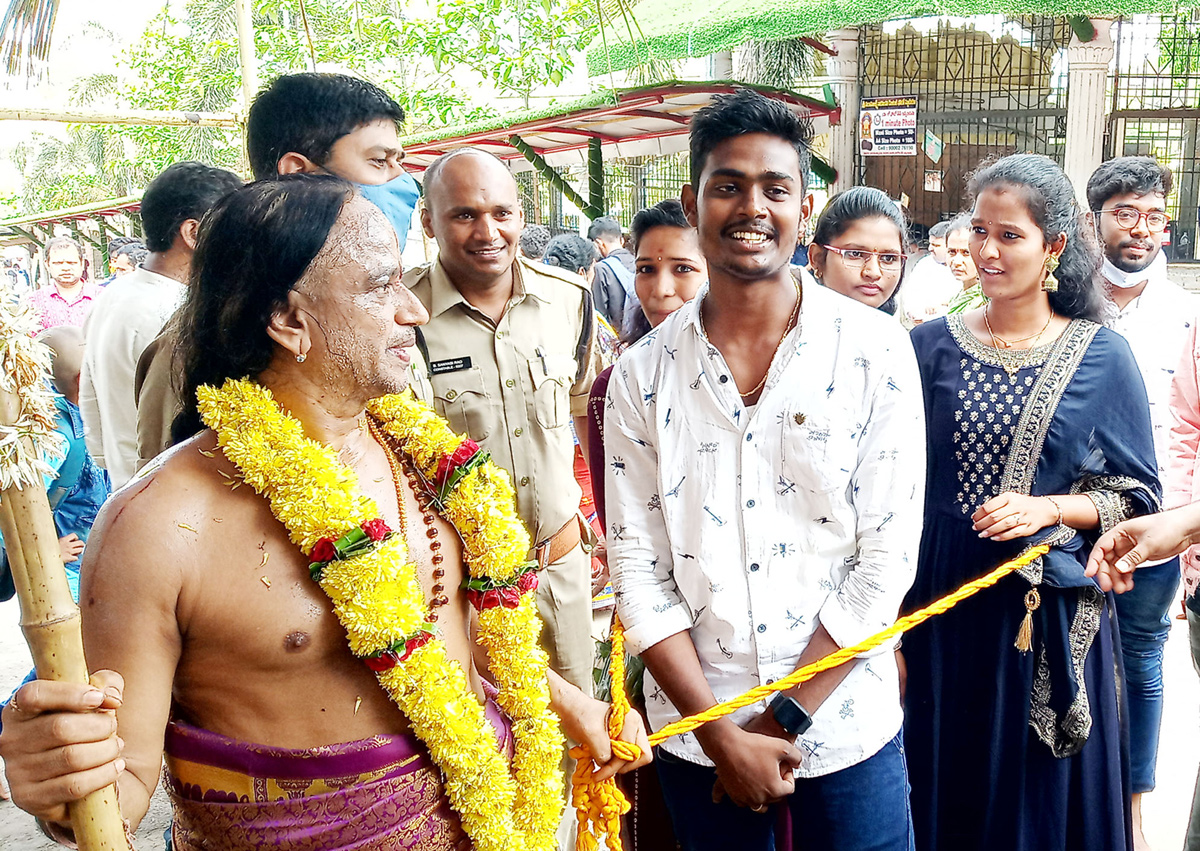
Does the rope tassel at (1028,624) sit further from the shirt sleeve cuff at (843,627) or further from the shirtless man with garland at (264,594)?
the shirtless man with garland at (264,594)

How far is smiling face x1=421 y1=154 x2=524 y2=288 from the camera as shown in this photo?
3084mm

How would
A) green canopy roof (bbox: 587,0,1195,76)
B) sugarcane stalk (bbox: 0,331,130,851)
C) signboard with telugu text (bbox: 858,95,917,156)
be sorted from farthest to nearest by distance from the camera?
1. signboard with telugu text (bbox: 858,95,917,156)
2. green canopy roof (bbox: 587,0,1195,76)
3. sugarcane stalk (bbox: 0,331,130,851)

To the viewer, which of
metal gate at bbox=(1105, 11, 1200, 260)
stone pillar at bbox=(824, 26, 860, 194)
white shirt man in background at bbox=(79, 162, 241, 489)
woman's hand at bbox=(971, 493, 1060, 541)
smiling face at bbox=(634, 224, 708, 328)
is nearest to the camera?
woman's hand at bbox=(971, 493, 1060, 541)

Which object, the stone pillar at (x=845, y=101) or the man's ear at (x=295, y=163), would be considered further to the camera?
the stone pillar at (x=845, y=101)

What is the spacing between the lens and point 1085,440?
8.37 feet

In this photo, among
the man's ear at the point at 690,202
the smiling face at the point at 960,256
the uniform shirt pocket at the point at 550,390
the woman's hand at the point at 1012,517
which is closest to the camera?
the man's ear at the point at 690,202

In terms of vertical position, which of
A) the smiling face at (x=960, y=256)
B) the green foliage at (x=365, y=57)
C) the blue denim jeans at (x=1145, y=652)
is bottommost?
the blue denim jeans at (x=1145, y=652)

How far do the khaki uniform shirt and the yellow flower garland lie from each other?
1.15 metres

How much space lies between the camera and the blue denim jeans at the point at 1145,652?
3.24 m

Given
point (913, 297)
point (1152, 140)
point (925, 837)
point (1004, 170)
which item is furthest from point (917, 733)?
point (1152, 140)

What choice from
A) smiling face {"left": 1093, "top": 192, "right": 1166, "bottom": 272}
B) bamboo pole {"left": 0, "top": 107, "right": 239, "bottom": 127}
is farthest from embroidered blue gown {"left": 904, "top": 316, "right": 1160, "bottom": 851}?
bamboo pole {"left": 0, "top": 107, "right": 239, "bottom": 127}

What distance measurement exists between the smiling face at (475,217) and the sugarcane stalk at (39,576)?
2112mm

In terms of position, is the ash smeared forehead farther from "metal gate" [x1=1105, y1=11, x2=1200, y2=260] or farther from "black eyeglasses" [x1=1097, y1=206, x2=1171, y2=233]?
"metal gate" [x1=1105, y1=11, x2=1200, y2=260]

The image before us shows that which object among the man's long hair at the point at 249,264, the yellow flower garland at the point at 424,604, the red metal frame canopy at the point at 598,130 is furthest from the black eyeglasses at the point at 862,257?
the red metal frame canopy at the point at 598,130
